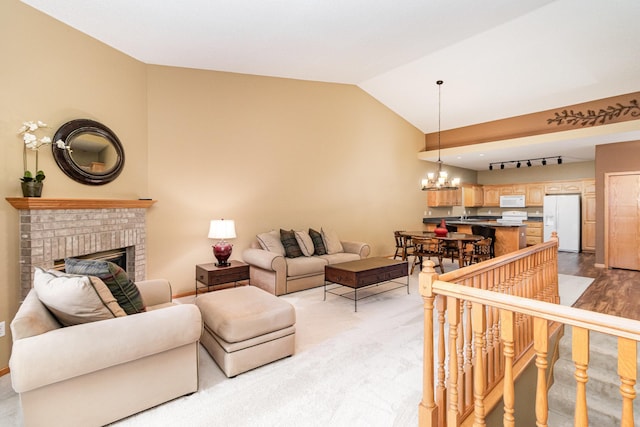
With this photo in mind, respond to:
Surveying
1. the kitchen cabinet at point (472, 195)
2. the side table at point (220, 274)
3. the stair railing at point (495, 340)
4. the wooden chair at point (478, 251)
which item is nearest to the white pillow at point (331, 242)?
the side table at point (220, 274)

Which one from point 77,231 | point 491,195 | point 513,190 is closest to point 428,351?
point 77,231

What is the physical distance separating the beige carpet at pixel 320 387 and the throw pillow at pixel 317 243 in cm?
189

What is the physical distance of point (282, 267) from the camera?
171 inches

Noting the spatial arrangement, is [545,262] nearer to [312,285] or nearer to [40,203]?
[312,285]

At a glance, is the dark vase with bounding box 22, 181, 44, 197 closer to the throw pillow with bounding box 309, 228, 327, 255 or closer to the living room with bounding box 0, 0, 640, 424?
the living room with bounding box 0, 0, 640, 424

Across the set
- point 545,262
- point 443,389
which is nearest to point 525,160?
point 545,262

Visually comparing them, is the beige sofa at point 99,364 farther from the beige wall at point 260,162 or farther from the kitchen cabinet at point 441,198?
the kitchen cabinet at point 441,198

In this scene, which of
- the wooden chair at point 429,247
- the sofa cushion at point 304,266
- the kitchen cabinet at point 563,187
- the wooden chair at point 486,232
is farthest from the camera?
the kitchen cabinet at point 563,187

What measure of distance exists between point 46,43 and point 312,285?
4.06 meters

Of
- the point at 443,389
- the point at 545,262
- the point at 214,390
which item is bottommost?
the point at 214,390

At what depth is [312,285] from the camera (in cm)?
474

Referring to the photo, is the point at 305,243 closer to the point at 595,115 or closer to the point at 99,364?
the point at 99,364

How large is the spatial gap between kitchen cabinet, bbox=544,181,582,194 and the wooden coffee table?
6838 millimetres

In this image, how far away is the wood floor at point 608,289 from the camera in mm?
3609
